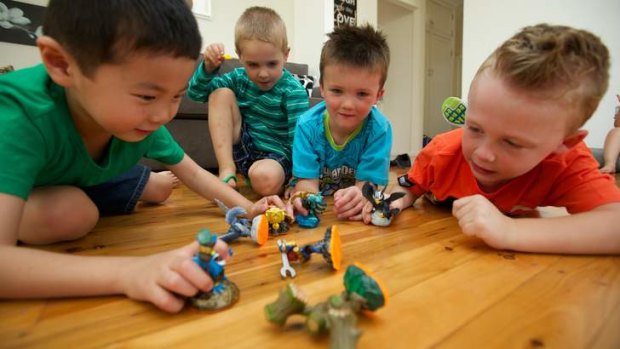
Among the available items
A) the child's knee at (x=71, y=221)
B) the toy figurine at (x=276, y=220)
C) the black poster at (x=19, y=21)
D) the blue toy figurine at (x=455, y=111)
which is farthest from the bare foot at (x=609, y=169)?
Result: the black poster at (x=19, y=21)

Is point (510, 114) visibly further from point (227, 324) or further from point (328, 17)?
point (328, 17)

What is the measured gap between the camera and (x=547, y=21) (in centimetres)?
275

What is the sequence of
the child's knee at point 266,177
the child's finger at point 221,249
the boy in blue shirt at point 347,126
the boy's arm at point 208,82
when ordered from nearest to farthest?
the child's finger at point 221,249 → the boy in blue shirt at point 347,126 → the child's knee at point 266,177 → the boy's arm at point 208,82

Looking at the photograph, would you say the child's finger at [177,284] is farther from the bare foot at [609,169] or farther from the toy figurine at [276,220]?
the bare foot at [609,169]

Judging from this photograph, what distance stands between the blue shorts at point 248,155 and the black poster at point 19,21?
4.98 ft

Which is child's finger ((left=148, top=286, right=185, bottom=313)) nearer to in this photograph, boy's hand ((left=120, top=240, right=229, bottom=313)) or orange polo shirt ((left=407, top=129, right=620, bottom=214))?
boy's hand ((left=120, top=240, right=229, bottom=313))

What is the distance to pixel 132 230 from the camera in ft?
3.04

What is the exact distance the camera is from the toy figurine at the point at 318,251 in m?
0.63

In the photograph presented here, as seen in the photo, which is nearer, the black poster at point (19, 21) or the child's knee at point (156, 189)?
the child's knee at point (156, 189)

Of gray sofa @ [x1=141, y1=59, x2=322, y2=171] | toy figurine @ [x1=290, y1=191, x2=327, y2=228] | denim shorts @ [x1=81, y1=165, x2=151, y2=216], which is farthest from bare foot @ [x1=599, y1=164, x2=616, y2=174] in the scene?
denim shorts @ [x1=81, y1=165, x2=151, y2=216]

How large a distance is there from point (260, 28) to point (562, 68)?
1.03m

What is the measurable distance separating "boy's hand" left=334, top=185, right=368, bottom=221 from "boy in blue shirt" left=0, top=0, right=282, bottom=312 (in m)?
0.51

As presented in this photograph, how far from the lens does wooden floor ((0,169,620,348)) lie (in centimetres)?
44

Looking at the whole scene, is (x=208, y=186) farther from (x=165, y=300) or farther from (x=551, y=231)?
(x=551, y=231)
